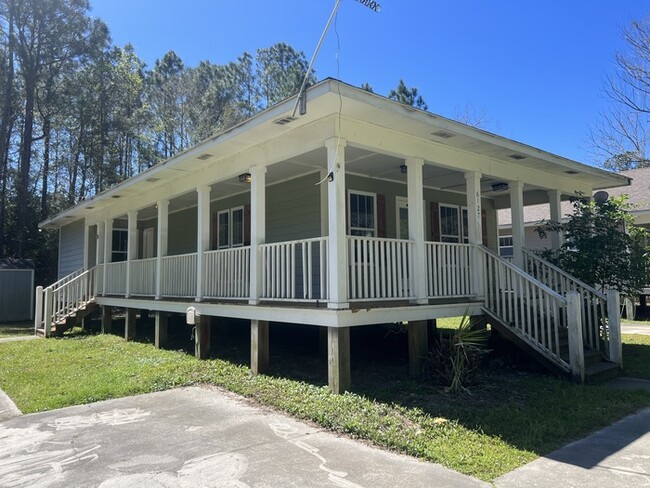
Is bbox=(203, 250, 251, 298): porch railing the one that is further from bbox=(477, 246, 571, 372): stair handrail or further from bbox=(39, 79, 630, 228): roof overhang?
bbox=(477, 246, 571, 372): stair handrail

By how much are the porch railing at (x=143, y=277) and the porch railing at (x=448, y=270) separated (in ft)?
23.6

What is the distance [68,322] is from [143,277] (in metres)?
3.39

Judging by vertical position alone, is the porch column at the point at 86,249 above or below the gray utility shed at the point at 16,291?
above

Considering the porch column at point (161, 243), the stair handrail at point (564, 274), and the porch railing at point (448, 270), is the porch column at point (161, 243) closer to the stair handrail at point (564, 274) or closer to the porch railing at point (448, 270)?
the porch railing at point (448, 270)

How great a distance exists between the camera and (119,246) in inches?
714

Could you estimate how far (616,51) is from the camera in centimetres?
1992

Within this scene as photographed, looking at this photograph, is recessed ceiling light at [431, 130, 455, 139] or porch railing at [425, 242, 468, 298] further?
porch railing at [425, 242, 468, 298]

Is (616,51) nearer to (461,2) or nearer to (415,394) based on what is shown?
(461,2)

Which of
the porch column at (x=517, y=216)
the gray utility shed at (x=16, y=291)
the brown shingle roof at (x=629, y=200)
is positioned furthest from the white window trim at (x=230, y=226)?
the gray utility shed at (x=16, y=291)

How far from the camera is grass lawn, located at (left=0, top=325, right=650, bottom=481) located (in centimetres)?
468

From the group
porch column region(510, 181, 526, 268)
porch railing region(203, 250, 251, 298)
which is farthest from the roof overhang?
porch railing region(203, 250, 251, 298)

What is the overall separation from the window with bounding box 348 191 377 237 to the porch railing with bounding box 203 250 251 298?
2.30 meters

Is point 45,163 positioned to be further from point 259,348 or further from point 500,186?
point 500,186

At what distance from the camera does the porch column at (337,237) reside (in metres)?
6.52
